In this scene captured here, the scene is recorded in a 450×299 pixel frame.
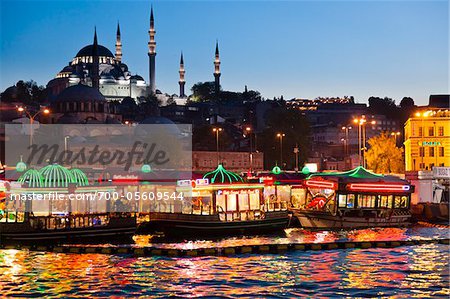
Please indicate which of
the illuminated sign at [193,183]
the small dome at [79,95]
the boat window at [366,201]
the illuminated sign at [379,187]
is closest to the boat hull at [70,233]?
the illuminated sign at [193,183]

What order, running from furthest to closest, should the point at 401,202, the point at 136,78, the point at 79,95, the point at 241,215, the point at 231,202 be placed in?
the point at 136,78 → the point at 79,95 → the point at 401,202 → the point at 231,202 → the point at 241,215

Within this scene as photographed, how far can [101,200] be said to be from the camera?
1334 inches

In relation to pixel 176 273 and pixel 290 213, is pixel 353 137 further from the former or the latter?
pixel 176 273

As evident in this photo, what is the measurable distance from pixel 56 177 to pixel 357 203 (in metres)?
13.6

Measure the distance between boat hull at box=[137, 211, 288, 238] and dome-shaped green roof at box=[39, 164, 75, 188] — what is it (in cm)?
386

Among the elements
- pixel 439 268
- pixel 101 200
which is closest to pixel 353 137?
pixel 101 200

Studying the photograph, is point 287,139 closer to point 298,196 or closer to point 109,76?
point 298,196

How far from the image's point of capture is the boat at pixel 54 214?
95.9 ft

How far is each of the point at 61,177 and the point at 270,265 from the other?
11914 mm

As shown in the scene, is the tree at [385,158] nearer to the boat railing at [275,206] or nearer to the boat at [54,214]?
the boat railing at [275,206]

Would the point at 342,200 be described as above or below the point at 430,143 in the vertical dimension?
below

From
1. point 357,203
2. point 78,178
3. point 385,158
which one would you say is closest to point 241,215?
point 357,203

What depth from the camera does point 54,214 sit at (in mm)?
31000

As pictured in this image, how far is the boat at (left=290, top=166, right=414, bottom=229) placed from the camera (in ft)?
112
